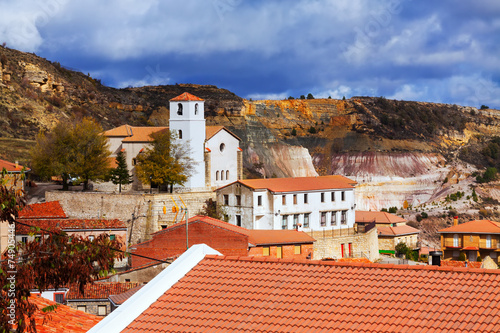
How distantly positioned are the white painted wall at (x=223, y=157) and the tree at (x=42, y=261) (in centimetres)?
5301

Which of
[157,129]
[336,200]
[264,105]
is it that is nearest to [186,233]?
[336,200]

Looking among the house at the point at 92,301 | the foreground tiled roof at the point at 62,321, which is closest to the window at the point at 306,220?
the house at the point at 92,301

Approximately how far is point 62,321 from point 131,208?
39307 mm

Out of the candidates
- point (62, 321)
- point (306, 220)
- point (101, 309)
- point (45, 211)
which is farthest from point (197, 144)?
point (62, 321)

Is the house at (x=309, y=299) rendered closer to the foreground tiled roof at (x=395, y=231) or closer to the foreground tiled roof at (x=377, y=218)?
the foreground tiled roof at (x=395, y=231)

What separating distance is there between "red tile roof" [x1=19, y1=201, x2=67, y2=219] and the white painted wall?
1375 cm

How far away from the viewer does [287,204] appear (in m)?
56.2

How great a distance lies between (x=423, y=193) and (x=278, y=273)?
128355mm

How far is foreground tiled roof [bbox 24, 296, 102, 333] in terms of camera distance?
48.0ft

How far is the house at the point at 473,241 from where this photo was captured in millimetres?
67312

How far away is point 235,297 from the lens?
11.2 meters

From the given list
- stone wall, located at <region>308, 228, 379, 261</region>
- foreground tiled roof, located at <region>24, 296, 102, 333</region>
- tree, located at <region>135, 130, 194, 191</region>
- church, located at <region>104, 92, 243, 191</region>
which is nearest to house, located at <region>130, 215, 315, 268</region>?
stone wall, located at <region>308, 228, 379, 261</region>

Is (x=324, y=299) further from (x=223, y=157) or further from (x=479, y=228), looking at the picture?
(x=479, y=228)

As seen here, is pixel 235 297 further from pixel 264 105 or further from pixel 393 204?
pixel 264 105
